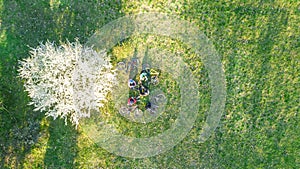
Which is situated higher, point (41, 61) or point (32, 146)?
point (41, 61)

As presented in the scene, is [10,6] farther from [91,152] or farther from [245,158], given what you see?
[245,158]

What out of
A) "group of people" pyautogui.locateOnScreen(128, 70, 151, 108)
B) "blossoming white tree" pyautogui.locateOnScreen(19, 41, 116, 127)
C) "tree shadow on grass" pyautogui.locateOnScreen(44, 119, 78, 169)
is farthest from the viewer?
"tree shadow on grass" pyautogui.locateOnScreen(44, 119, 78, 169)

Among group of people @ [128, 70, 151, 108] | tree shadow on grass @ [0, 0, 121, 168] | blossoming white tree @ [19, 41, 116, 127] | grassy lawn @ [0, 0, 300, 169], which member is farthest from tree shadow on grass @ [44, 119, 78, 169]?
group of people @ [128, 70, 151, 108]

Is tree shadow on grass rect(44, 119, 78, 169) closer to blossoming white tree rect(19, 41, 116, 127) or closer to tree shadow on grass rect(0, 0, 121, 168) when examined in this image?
tree shadow on grass rect(0, 0, 121, 168)

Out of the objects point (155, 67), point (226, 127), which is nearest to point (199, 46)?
point (155, 67)

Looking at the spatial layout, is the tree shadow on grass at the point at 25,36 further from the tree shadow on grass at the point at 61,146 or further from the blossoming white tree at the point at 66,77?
the blossoming white tree at the point at 66,77

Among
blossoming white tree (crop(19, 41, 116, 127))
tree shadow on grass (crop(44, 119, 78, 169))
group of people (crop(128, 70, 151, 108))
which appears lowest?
tree shadow on grass (crop(44, 119, 78, 169))

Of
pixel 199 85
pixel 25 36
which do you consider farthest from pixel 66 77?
pixel 199 85
